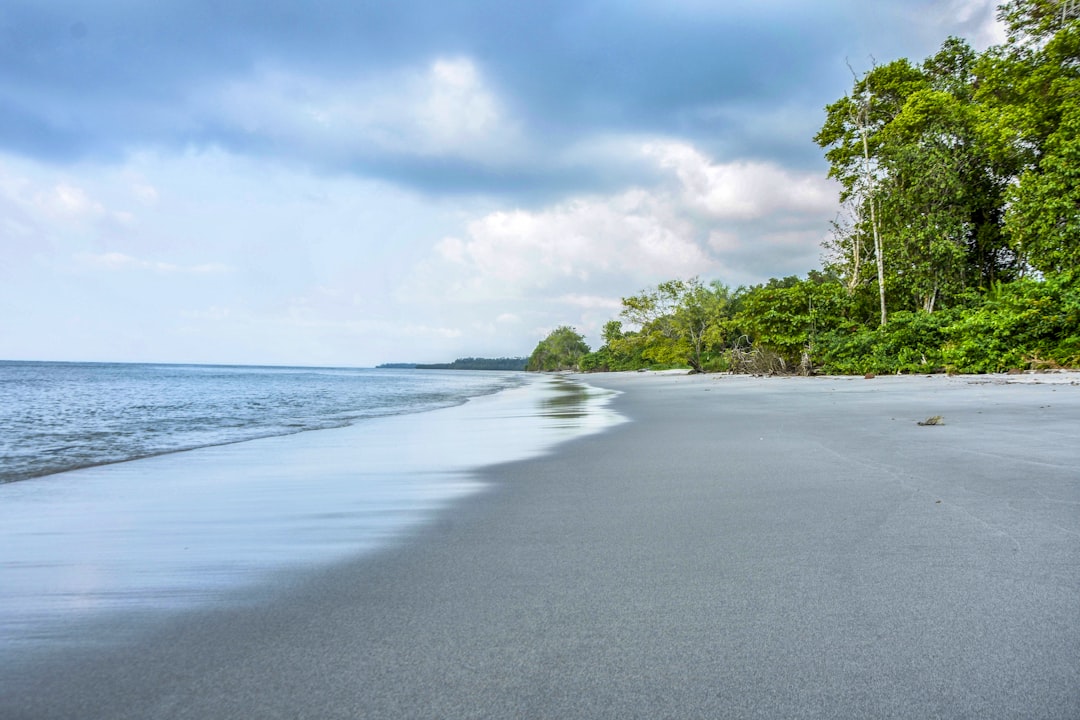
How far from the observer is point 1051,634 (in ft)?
5.98

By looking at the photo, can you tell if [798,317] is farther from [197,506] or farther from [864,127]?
[197,506]

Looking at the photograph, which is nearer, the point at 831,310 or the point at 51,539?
the point at 51,539

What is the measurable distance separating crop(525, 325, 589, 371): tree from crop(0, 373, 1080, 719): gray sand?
339ft

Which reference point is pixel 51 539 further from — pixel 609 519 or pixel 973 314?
pixel 973 314

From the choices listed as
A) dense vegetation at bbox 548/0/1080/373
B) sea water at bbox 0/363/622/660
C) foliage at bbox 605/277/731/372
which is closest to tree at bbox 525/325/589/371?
foliage at bbox 605/277/731/372

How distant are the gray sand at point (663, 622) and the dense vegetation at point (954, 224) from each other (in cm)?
1625

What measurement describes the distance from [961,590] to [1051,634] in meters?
0.38

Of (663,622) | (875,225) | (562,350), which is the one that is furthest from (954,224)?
(562,350)

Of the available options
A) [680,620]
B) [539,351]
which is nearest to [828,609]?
[680,620]

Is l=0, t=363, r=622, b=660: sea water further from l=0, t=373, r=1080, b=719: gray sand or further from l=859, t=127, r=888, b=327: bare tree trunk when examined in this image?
l=859, t=127, r=888, b=327: bare tree trunk

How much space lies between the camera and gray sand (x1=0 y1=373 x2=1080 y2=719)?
156 cm

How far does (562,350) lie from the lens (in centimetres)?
11325

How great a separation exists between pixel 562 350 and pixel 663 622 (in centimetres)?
11134

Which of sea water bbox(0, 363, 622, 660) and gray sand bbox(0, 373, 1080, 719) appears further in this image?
sea water bbox(0, 363, 622, 660)
